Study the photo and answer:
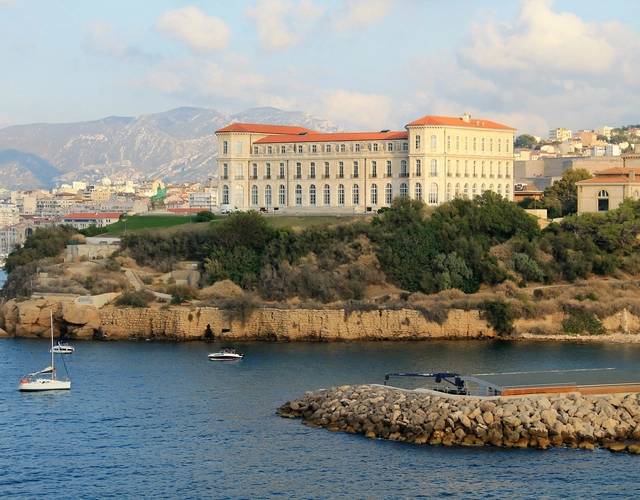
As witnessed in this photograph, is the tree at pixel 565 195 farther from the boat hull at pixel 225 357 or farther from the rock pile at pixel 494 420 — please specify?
the rock pile at pixel 494 420

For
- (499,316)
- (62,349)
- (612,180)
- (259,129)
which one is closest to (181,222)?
(259,129)

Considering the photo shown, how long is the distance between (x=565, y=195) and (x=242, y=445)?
162 feet

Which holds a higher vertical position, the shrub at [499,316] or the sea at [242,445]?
the shrub at [499,316]

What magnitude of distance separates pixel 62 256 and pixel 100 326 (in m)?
14.1

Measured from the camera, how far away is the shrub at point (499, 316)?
58281 mm

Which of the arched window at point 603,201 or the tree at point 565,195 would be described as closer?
the arched window at point 603,201

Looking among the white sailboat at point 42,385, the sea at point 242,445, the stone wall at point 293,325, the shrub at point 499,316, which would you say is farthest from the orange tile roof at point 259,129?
the white sailboat at point 42,385

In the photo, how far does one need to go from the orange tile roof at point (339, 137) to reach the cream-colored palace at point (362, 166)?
0.07 meters

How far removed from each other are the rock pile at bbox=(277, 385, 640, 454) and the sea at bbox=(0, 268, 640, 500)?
629mm

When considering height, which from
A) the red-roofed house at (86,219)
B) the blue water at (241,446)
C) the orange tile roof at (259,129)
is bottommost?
the blue water at (241,446)

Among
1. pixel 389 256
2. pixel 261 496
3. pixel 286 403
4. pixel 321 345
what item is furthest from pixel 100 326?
pixel 261 496

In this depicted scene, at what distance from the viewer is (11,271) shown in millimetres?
73000

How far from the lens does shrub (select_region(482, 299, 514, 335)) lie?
58281 millimetres

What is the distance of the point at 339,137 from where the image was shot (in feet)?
253
